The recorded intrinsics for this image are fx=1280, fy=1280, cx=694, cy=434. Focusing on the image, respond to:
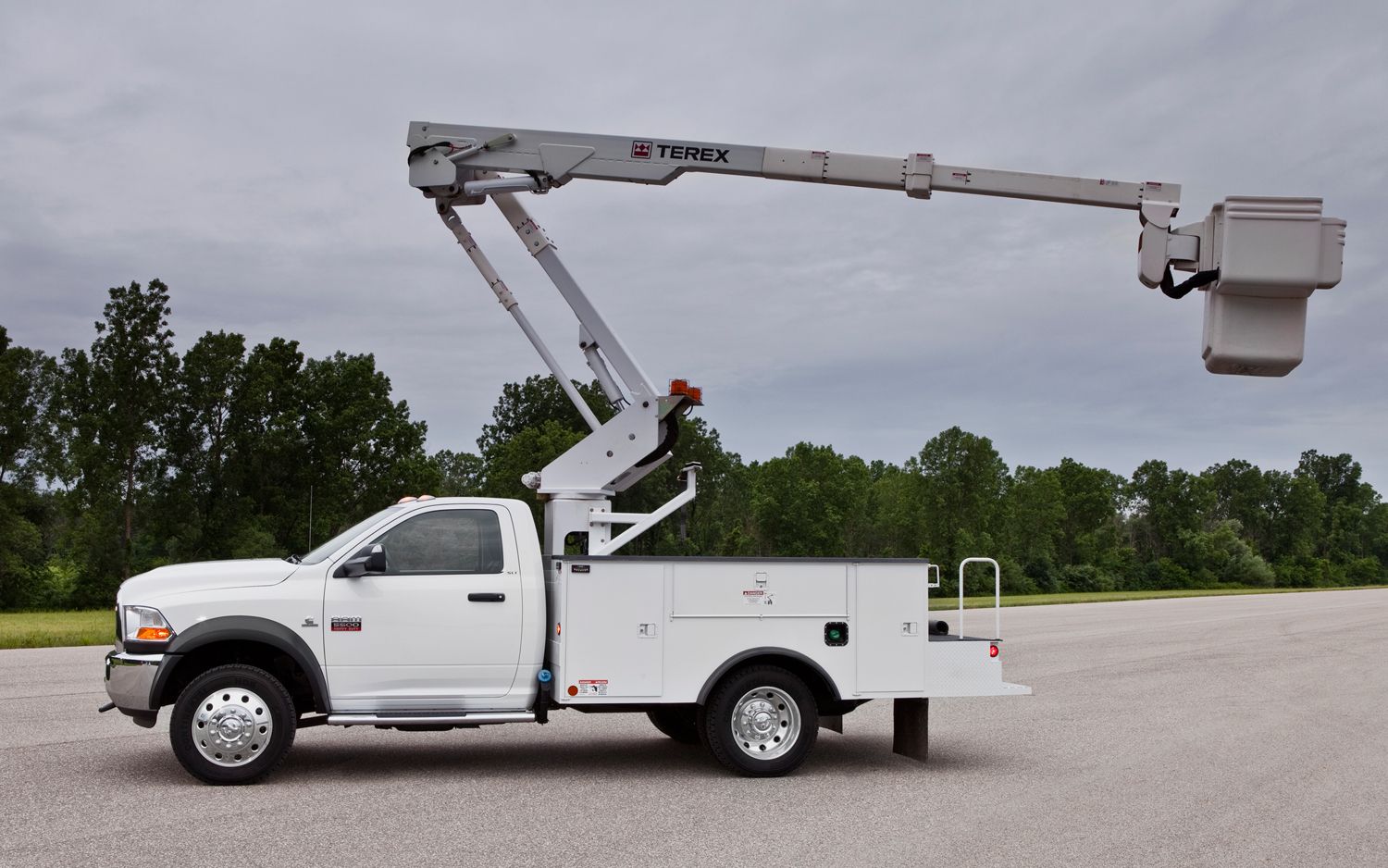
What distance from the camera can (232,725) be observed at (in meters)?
9.00

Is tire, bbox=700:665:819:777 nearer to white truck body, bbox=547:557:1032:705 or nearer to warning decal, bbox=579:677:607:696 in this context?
white truck body, bbox=547:557:1032:705

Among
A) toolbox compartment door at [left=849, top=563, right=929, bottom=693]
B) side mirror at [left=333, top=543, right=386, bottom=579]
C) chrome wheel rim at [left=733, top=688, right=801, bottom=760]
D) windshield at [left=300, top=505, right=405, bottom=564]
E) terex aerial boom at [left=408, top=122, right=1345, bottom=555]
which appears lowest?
chrome wheel rim at [left=733, top=688, right=801, bottom=760]

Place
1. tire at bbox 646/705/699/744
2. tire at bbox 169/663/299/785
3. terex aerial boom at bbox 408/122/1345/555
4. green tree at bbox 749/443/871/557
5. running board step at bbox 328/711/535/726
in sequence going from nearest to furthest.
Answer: tire at bbox 169/663/299/785 < running board step at bbox 328/711/535/726 < terex aerial boom at bbox 408/122/1345/555 < tire at bbox 646/705/699/744 < green tree at bbox 749/443/871/557

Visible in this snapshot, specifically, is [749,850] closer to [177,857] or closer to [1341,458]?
[177,857]

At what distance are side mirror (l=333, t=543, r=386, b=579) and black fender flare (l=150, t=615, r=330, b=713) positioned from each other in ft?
1.80

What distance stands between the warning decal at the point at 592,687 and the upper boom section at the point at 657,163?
168 inches

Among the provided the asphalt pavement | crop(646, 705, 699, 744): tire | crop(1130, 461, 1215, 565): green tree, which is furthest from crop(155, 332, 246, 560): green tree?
crop(1130, 461, 1215, 565): green tree

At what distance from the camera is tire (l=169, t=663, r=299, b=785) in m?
8.93

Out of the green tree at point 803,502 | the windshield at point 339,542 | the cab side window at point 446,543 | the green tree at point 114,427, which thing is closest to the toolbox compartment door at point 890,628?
the cab side window at point 446,543

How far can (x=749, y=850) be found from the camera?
7.33 meters

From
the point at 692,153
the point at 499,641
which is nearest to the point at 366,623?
the point at 499,641

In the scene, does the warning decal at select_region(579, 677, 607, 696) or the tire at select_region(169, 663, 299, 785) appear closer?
the tire at select_region(169, 663, 299, 785)

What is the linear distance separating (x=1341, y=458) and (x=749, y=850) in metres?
184

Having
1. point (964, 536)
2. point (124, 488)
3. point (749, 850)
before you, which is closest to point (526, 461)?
point (124, 488)
